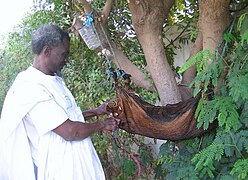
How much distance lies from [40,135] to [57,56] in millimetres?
398

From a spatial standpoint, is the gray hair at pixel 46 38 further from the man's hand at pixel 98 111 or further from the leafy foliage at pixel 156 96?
the leafy foliage at pixel 156 96

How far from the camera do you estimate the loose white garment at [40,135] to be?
1.60 meters

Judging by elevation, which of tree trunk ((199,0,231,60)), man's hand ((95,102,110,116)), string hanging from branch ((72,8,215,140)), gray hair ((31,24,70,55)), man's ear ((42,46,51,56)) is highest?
gray hair ((31,24,70,55))

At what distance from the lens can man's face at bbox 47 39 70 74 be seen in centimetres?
170

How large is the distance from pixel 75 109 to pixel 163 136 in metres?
0.52

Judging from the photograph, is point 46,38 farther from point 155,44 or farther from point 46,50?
point 155,44

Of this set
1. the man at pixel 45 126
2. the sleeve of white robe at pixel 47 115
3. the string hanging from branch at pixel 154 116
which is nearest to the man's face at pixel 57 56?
the man at pixel 45 126

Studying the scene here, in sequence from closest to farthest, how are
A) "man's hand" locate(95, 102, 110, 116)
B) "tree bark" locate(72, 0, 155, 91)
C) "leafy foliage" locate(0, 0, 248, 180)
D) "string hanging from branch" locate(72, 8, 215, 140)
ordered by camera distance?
"leafy foliage" locate(0, 0, 248, 180) → "string hanging from branch" locate(72, 8, 215, 140) → "man's hand" locate(95, 102, 110, 116) → "tree bark" locate(72, 0, 155, 91)

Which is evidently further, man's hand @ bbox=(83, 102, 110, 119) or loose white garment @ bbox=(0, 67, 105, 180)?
man's hand @ bbox=(83, 102, 110, 119)

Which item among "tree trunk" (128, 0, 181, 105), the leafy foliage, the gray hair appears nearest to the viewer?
the leafy foliage

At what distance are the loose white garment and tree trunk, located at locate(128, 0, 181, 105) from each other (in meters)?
0.65

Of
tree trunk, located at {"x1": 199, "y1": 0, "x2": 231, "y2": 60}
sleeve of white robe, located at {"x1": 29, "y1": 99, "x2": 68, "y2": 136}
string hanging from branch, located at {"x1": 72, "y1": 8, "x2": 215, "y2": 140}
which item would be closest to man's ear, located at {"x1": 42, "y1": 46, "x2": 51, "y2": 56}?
sleeve of white robe, located at {"x1": 29, "y1": 99, "x2": 68, "y2": 136}

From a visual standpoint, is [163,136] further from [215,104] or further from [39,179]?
[39,179]

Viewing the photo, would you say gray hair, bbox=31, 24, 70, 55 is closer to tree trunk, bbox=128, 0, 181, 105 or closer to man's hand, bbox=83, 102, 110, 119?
man's hand, bbox=83, 102, 110, 119
